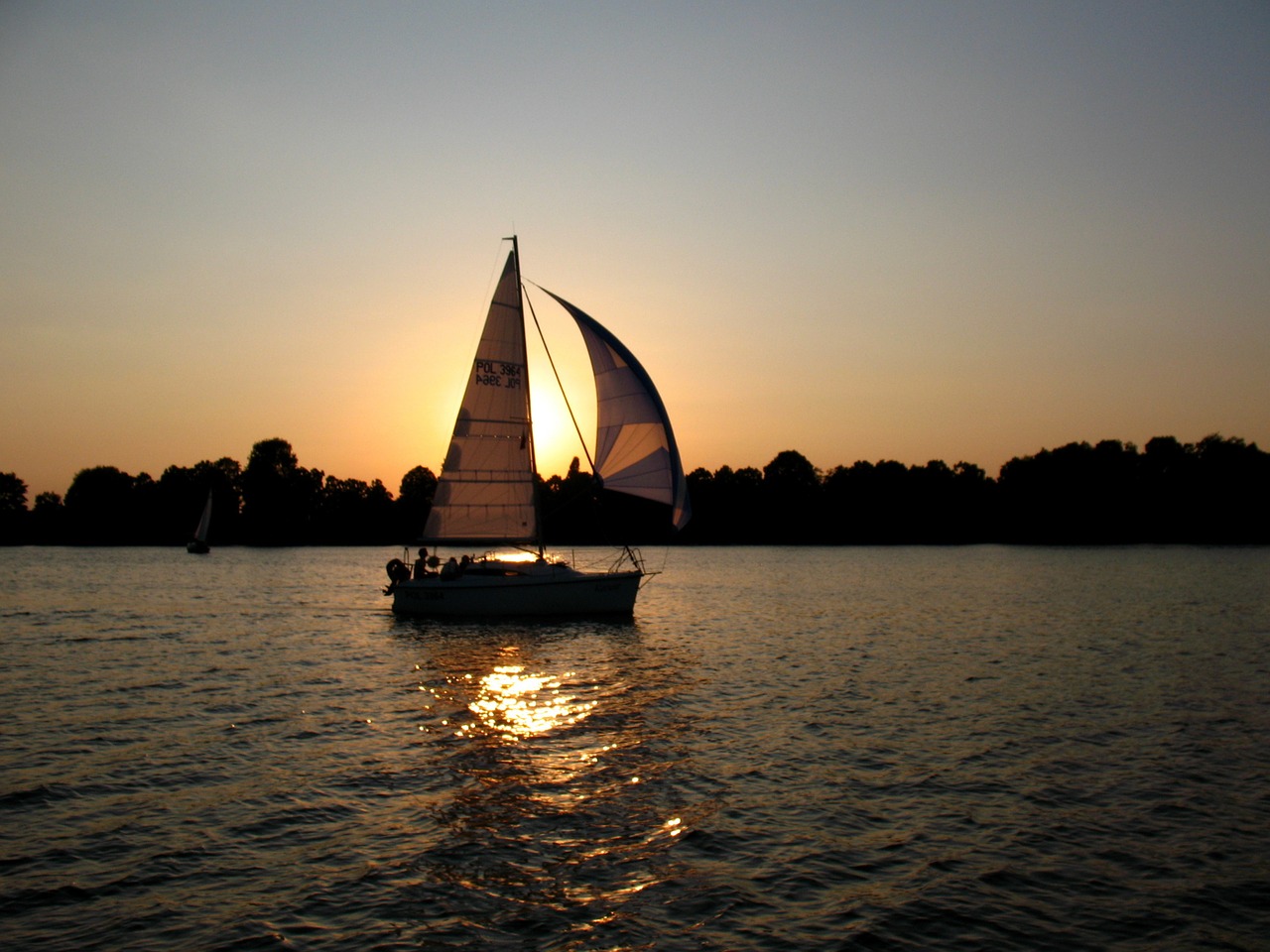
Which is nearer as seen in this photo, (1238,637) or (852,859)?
(852,859)

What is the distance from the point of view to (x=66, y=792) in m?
14.6

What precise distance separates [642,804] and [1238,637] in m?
31.4

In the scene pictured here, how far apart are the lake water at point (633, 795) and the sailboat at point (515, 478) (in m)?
4.53

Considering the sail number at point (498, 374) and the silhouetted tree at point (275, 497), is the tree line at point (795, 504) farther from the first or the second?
the sail number at point (498, 374)

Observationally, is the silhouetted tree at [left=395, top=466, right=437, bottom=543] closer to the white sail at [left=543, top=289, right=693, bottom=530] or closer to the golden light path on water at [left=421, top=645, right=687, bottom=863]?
the white sail at [left=543, top=289, right=693, bottom=530]

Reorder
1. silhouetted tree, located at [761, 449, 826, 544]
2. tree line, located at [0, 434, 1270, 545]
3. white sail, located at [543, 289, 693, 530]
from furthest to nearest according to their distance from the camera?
1. silhouetted tree, located at [761, 449, 826, 544]
2. tree line, located at [0, 434, 1270, 545]
3. white sail, located at [543, 289, 693, 530]

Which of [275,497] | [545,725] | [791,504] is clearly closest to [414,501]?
[275,497]

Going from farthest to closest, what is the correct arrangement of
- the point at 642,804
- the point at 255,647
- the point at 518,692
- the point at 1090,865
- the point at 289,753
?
1. the point at 255,647
2. the point at 518,692
3. the point at 289,753
4. the point at 642,804
5. the point at 1090,865

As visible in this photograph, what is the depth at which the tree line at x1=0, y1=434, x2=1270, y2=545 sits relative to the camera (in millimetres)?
156250

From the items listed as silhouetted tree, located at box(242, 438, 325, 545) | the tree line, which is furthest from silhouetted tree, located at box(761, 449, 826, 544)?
silhouetted tree, located at box(242, 438, 325, 545)

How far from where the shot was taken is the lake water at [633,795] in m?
10.2

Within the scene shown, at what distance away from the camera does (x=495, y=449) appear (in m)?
39.9

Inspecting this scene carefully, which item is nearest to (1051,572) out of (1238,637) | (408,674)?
(1238,637)

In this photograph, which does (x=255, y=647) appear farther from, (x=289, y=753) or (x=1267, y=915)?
(x=1267, y=915)
